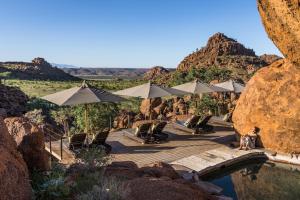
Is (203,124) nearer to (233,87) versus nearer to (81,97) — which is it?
(233,87)

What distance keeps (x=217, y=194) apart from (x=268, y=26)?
6.44 metres

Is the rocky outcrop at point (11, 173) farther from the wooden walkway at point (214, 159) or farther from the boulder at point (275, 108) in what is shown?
the boulder at point (275, 108)

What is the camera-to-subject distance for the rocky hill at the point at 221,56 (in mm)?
94375

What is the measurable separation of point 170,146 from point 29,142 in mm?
7268

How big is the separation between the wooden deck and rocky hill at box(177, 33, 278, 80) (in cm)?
7596

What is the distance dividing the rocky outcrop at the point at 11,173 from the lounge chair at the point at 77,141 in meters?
5.47

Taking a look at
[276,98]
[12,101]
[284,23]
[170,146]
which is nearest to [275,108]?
[276,98]

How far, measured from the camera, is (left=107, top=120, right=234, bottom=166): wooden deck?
12227 mm

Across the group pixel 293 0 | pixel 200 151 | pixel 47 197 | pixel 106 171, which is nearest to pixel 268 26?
pixel 293 0

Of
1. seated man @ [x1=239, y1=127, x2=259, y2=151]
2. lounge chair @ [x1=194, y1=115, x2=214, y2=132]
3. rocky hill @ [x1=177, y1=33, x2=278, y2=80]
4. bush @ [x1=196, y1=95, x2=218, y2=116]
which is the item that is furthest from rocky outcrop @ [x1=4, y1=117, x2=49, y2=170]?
rocky hill @ [x1=177, y1=33, x2=278, y2=80]

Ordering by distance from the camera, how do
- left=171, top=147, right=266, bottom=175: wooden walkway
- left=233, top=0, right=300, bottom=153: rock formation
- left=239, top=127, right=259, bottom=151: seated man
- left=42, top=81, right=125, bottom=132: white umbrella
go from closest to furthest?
left=171, top=147, right=266, bottom=175: wooden walkway < left=233, top=0, right=300, bottom=153: rock formation < left=42, top=81, right=125, bottom=132: white umbrella < left=239, top=127, right=259, bottom=151: seated man

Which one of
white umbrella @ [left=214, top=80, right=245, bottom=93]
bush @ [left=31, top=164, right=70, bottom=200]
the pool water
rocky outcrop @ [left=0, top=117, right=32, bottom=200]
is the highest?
white umbrella @ [left=214, top=80, right=245, bottom=93]

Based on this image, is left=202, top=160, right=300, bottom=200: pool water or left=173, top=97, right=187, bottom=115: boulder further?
left=173, top=97, right=187, bottom=115: boulder

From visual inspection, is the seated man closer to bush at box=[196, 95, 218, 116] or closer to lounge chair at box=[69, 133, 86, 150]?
lounge chair at box=[69, 133, 86, 150]
